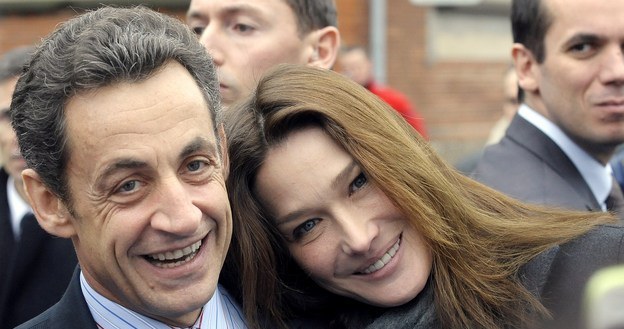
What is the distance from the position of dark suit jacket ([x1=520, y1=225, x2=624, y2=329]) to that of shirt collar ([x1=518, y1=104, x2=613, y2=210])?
742 mm

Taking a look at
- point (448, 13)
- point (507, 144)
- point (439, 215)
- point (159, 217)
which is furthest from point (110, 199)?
point (448, 13)

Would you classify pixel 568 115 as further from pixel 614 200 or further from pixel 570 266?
pixel 570 266

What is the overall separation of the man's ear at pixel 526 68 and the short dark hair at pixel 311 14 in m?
0.75

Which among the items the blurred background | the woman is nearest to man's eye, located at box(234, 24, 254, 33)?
the woman

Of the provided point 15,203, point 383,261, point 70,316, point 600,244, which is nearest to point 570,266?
point 600,244

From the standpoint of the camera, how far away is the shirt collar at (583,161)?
3.28 metres

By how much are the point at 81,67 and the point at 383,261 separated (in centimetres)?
99

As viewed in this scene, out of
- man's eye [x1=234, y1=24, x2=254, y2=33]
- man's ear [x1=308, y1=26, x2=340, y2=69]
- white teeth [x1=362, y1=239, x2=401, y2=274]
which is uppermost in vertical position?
man's eye [x1=234, y1=24, x2=254, y2=33]

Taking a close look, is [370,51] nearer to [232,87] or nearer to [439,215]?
[232,87]

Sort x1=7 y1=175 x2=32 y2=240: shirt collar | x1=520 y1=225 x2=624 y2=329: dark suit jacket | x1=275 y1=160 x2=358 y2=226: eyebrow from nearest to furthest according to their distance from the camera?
1. x1=520 y1=225 x2=624 y2=329: dark suit jacket
2. x1=275 y1=160 x2=358 y2=226: eyebrow
3. x1=7 y1=175 x2=32 y2=240: shirt collar

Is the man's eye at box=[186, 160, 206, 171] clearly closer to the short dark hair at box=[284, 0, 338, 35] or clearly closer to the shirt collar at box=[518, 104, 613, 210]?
the short dark hair at box=[284, 0, 338, 35]

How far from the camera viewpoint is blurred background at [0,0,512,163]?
11.0 m

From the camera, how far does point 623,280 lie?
3.71 feet

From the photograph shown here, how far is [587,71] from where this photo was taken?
320 cm
